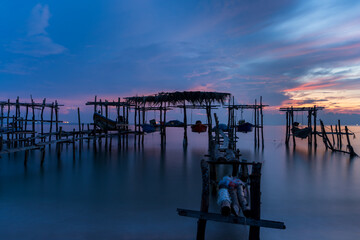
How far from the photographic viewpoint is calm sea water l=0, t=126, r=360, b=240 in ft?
18.6

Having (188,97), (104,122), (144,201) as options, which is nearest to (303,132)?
(188,97)

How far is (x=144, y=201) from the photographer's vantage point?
7875 mm

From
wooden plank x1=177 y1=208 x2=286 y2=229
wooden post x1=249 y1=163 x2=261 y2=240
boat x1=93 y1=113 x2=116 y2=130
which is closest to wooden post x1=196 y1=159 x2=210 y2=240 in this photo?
wooden plank x1=177 y1=208 x2=286 y2=229

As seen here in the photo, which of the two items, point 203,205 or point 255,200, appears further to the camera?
point 203,205

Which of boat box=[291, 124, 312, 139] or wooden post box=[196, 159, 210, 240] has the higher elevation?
boat box=[291, 124, 312, 139]

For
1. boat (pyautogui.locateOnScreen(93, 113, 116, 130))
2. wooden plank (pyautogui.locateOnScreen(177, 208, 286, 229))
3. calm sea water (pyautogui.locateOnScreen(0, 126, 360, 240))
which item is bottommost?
calm sea water (pyautogui.locateOnScreen(0, 126, 360, 240))

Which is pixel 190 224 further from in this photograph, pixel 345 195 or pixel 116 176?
pixel 345 195

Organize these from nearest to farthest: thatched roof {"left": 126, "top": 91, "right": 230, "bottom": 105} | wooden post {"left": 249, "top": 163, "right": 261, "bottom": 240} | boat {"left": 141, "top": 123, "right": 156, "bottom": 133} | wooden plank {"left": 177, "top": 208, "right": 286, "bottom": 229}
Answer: wooden plank {"left": 177, "top": 208, "right": 286, "bottom": 229} < wooden post {"left": 249, "top": 163, "right": 261, "bottom": 240} < thatched roof {"left": 126, "top": 91, "right": 230, "bottom": 105} < boat {"left": 141, "top": 123, "right": 156, "bottom": 133}

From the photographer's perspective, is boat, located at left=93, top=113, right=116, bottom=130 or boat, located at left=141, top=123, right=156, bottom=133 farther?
boat, located at left=141, top=123, right=156, bottom=133

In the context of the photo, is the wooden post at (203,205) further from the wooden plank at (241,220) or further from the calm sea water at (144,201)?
the calm sea water at (144,201)

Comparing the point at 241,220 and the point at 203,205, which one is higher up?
the point at 203,205

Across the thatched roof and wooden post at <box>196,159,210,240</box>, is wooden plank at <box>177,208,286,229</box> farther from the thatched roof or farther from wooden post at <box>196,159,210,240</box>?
the thatched roof

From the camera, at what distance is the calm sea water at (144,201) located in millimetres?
5672

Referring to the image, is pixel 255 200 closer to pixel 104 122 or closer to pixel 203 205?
pixel 203 205
